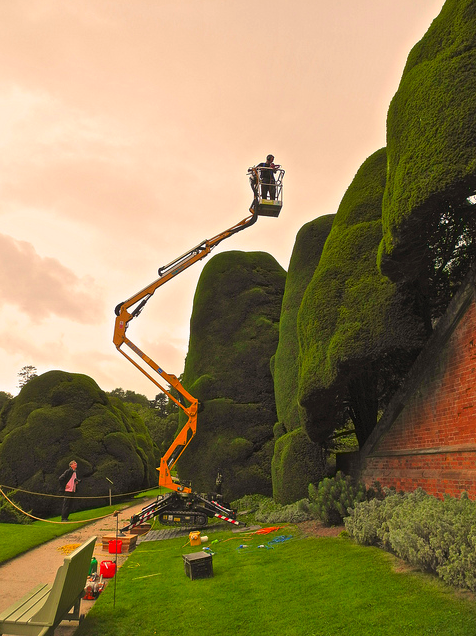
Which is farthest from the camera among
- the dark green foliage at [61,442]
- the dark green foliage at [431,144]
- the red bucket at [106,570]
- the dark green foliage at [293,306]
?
the dark green foliage at [61,442]

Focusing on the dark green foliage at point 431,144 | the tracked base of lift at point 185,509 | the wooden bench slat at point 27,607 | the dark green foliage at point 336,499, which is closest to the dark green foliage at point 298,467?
the tracked base of lift at point 185,509

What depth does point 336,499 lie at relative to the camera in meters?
9.62

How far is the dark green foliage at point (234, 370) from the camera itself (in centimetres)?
1542

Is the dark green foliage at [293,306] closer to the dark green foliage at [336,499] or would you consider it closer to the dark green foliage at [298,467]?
the dark green foliage at [298,467]

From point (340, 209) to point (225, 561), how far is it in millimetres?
8539

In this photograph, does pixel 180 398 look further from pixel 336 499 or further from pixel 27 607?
pixel 27 607

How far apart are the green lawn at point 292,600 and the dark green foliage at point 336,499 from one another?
166 centimetres

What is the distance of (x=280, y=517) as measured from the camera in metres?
11.4

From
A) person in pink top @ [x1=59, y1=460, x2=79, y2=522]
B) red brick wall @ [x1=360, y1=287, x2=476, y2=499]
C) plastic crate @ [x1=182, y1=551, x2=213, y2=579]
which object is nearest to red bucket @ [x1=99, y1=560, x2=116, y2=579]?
plastic crate @ [x1=182, y1=551, x2=213, y2=579]

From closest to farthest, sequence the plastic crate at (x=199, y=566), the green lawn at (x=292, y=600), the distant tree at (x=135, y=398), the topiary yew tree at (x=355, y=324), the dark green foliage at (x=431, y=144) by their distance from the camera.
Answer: the green lawn at (x=292, y=600), the dark green foliage at (x=431, y=144), the plastic crate at (x=199, y=566), the topiary yew tree at (x=355, y=324), the distant tree at (x=135, y=398)

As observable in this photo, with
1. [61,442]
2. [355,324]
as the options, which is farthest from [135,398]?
[355,324]

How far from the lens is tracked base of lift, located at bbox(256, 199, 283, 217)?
1532 centimetres

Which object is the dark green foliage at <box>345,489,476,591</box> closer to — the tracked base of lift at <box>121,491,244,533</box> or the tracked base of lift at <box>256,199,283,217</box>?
the tracked base of lift at <box>121,491,244,533</box>

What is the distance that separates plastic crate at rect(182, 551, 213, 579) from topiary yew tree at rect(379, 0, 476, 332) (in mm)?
5809
